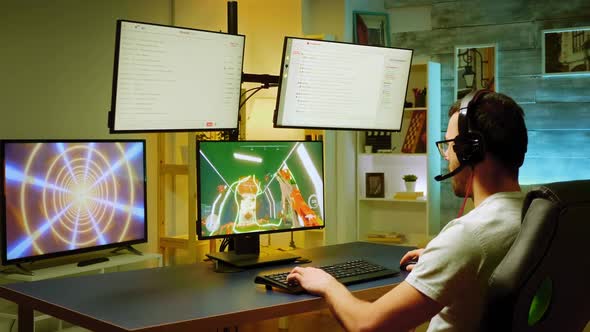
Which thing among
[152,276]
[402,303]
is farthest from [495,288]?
[152,276]

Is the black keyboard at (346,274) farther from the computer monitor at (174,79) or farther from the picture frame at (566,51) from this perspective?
the picture frame at (566,51)

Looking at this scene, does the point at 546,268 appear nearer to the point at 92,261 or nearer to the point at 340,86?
the point at 340,86

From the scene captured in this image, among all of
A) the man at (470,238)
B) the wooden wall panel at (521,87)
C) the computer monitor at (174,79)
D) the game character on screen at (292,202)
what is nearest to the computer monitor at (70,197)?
the computer monitor at (174,79)

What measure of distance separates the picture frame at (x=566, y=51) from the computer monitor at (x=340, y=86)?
2367 mm

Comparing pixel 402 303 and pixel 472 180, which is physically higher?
pixel 472 180

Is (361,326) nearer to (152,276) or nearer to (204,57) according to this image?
(152,276)

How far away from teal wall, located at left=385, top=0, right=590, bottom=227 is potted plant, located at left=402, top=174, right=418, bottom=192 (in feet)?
0.88

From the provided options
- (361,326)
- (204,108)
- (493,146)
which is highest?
(204,108)

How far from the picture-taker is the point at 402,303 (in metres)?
1.65

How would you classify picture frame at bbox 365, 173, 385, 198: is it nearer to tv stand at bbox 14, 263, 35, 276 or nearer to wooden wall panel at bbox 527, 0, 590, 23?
wooden wall panel at bbox 527, 0, 590, 23

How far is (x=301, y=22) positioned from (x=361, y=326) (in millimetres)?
4219

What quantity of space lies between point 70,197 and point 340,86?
1851 millimetres

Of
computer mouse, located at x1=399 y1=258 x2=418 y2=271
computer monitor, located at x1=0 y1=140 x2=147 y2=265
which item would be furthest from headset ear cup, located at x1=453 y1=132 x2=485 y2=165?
computer monitor, located at x1=0 y1=140 x2=147 y2=265

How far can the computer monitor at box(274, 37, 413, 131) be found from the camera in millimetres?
2865
